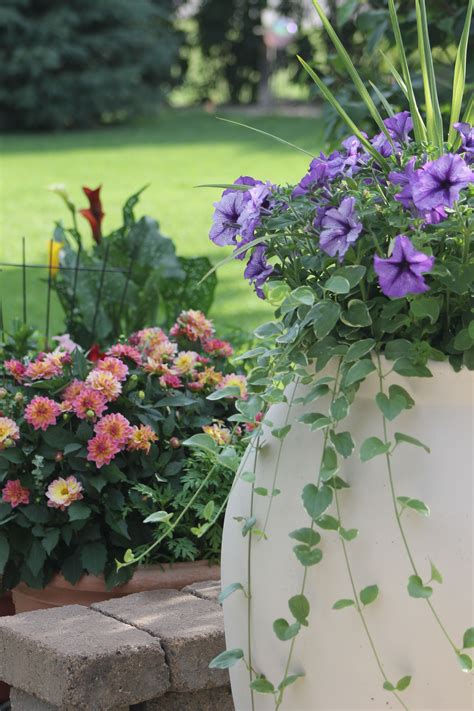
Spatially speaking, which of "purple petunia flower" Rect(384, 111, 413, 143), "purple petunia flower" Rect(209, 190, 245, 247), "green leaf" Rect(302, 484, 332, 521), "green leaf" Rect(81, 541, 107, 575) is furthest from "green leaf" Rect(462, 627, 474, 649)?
"green leaf" Rect(81, 541, 107, 575)

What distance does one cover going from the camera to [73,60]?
45.3 ft

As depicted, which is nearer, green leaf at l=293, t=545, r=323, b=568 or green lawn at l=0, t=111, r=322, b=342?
green leaf at l=293, t=545, r=323, b=568

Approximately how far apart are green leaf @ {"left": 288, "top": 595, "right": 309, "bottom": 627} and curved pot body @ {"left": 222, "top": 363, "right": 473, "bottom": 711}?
0.02 metres

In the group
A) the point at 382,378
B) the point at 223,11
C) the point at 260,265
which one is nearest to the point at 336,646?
the point at 382,378

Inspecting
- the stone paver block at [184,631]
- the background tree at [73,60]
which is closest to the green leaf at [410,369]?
the stone paver block at [184,631]

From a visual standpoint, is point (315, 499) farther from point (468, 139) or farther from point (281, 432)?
point (468, 139)

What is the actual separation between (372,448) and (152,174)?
8901mm

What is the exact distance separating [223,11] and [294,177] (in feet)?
30.8

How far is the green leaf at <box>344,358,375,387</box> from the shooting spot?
4.36ft

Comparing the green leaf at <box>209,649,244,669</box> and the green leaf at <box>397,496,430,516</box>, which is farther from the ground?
the green leaf at <box>397,496,430,516</box>

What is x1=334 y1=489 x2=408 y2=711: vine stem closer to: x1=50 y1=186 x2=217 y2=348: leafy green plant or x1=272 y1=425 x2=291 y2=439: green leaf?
x1=272 y1=425 x2=291 y2=439: green leaf

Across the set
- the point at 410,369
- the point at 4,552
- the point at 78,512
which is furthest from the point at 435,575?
the point at 4,552

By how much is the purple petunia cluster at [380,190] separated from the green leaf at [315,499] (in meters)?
0.24

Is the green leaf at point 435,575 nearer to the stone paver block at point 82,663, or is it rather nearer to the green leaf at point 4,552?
the stone paver block at point 82,663
